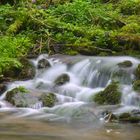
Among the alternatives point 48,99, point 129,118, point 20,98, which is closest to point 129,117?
point 129,118

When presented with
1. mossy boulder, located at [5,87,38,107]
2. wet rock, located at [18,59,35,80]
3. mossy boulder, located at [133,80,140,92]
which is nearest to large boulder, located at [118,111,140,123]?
mossy boulder, located at [133,80,140,92]

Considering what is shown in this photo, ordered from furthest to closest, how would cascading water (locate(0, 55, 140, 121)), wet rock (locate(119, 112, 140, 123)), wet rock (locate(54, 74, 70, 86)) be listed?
wet rock (locate(54, 74, 70, 86)) → cascading water (locate(0, 55, 140, 121)) → wet rock (locate(119, 112, 140, 123))

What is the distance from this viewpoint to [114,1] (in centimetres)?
1548

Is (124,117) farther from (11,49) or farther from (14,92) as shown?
(11,49)

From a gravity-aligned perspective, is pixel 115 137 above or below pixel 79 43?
below

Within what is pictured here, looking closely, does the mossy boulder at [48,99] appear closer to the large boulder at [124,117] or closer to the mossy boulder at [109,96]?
the mossy boulder at [109,96]

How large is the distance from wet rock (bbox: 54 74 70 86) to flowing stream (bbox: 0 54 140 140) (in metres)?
0.08

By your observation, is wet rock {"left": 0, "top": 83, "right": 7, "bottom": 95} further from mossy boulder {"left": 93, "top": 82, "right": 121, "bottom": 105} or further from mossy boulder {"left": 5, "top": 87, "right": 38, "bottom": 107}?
mossy boulder {"left": 93, "top": 82, "right": 121, "bottom": 105}

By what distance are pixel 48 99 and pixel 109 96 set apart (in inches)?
42.3

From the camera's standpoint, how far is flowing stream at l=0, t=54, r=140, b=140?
20.0 feet

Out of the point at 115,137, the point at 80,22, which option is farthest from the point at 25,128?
the point at 80,22

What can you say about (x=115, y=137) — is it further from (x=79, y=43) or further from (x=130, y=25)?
(x=130, y=25)

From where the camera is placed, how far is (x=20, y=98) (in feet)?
26.7

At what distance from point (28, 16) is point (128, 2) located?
3.57 meters
